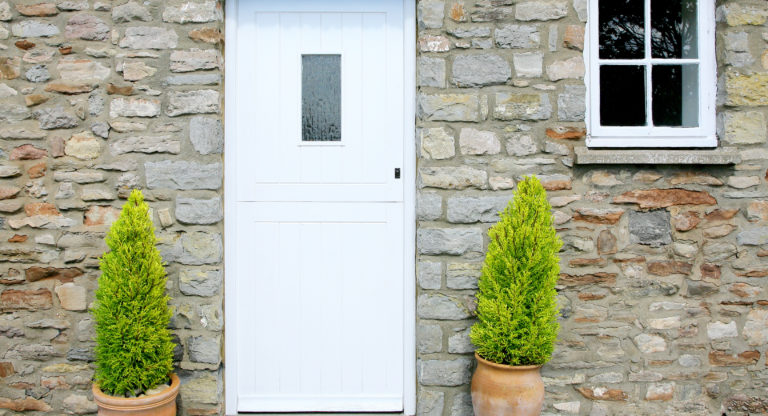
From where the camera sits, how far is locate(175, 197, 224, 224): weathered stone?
320 cm

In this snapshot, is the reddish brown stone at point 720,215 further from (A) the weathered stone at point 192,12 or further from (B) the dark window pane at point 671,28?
(A) the weathered stone at point 192,12

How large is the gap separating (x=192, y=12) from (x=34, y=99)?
999mm

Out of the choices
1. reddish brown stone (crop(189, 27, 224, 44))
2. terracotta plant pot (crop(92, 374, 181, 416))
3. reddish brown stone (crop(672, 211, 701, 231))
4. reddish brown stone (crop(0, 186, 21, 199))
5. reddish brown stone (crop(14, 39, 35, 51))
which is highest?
reddish brown stone (crop(189, 27, 224, 44))

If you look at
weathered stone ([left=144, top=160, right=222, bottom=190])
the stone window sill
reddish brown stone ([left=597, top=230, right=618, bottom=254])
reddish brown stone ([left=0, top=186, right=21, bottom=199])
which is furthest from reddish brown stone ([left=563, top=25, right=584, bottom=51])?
reddish brown stone ([left=0, top=186, right=21, bottom=199])

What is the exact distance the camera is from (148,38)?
319cm

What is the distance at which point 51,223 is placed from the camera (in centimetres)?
321

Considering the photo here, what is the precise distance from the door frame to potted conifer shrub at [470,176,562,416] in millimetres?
553

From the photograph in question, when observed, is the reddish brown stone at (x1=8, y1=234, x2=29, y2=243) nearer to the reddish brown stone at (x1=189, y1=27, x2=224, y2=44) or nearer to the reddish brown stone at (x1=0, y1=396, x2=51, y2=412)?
the reddish brown stone at (x1=0, y1=396, x2=51, y2=412)

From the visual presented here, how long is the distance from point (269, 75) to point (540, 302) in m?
1.96

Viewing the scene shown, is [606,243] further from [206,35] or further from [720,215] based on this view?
[206,35]

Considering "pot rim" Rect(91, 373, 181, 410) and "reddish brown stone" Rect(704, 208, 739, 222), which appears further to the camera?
"reddish brown stone" Rect(704, 208, 739, 222)

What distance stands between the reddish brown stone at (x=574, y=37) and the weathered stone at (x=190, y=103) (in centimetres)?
198

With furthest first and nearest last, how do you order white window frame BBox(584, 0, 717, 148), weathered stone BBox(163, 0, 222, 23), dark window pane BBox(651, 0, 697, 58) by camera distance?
dark window pane BBox(651, 0, 697, 58)
white window frame BBox(584, 0, 717, 148)
weathered stone BBox(163, 0, 222, 23)

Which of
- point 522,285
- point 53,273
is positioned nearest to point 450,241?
point 522,285
